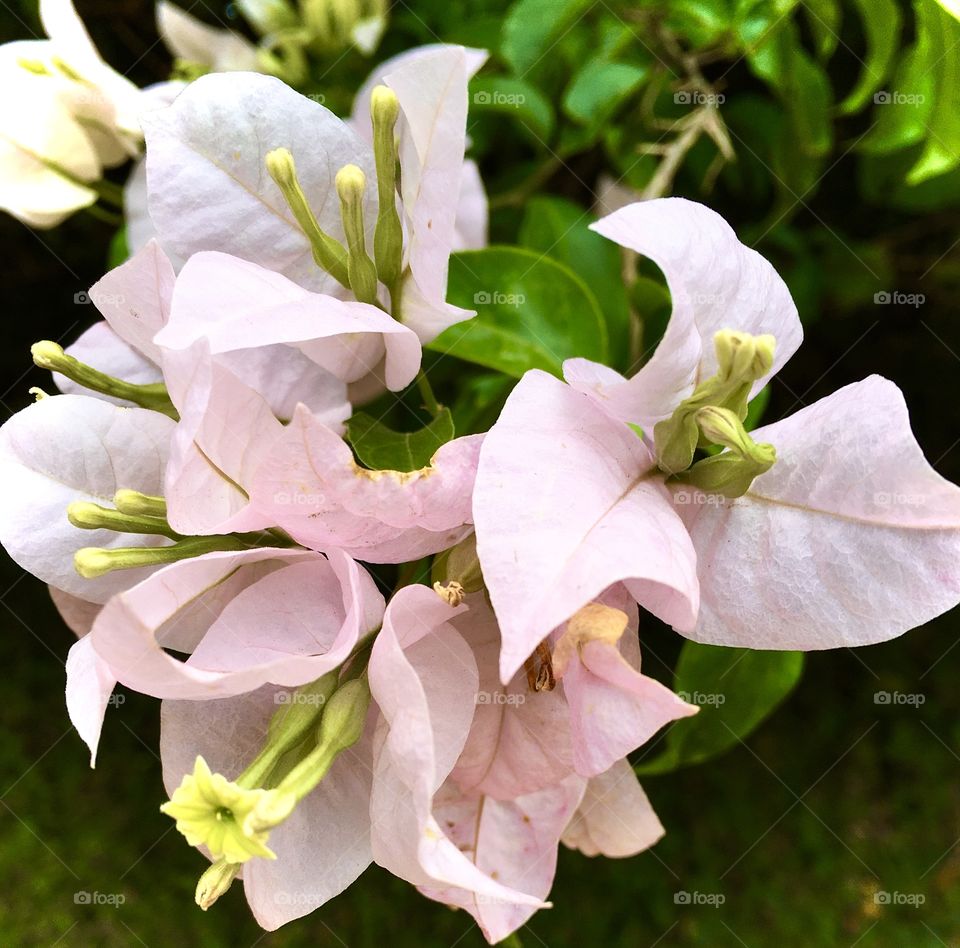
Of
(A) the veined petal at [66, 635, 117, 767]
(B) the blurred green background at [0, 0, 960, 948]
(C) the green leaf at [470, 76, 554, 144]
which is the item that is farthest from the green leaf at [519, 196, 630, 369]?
(A) the veined petal at [66, 635, 117, 767]

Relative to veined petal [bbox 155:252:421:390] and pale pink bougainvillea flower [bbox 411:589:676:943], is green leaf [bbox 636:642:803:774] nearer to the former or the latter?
pale pink bougainvillea flower [bbox 411:589:676:943]

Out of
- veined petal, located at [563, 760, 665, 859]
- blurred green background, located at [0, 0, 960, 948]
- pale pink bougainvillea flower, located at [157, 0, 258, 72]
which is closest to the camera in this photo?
veined petal, located at [563, 760, 665, 859]

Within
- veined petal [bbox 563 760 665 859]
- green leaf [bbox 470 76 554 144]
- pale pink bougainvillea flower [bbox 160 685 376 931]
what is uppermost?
green leaf [bbox 470 76 554 144]

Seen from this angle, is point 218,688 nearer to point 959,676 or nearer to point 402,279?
point 402,279

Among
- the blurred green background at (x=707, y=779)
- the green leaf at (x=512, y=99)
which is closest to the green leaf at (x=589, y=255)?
the green leaf at (x=512, y=99)

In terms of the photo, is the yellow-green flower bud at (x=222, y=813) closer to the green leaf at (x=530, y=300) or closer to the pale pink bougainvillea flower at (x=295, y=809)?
the pale pink bougainvillea flower at (x=295, y=809)

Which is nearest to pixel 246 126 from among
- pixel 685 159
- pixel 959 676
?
pixel 685 159

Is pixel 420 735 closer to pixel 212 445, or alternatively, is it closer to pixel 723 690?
pixel 212 445

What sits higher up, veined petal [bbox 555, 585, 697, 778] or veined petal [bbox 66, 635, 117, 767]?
veined petal [bbox 555, 585, 697, 778]
